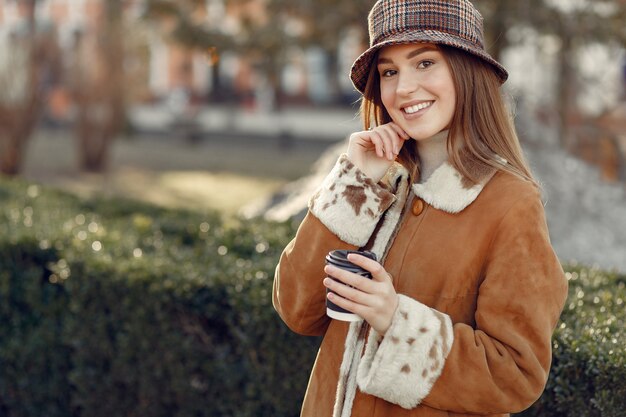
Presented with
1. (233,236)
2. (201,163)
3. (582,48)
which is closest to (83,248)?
(233,236)

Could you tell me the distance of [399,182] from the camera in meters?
2.23

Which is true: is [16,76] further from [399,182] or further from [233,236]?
[399,182]

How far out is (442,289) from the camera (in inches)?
78.8

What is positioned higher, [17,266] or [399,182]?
[399,182]

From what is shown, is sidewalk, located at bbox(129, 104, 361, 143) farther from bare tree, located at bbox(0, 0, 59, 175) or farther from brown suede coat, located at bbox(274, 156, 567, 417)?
brown suede coat, located at bbox(274, 156, 567, 417)

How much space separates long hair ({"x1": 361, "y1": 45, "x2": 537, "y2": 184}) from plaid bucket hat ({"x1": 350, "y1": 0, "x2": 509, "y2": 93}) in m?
0.04

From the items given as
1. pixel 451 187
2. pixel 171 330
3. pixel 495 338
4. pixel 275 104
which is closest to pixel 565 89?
pixel 171 330

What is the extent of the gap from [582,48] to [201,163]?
9.63 m

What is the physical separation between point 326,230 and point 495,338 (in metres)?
0.52

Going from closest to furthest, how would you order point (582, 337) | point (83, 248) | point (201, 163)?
point (582, 337) → point (83, 248) → point (201, 163)

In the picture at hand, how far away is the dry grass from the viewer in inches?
554

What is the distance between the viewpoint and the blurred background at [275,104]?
8.84m

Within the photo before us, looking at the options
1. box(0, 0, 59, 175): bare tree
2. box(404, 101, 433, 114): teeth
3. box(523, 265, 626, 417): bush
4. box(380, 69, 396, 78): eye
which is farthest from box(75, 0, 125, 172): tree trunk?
box(404, 101, 433, 114): teeth

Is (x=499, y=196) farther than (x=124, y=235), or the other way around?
(x=124, y=235)
